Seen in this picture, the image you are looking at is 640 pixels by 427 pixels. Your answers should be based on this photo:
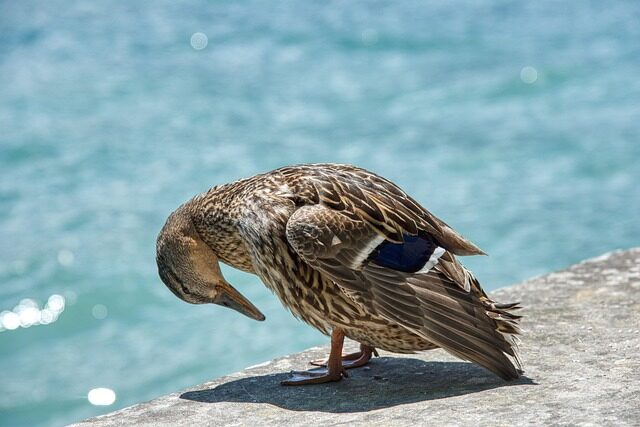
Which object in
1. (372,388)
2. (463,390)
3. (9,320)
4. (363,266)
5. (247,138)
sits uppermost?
(247,138)

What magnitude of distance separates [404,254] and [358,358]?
0.66 metres

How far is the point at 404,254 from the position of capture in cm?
423

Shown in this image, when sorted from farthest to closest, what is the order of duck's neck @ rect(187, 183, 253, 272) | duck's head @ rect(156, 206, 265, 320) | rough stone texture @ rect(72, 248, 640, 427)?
1. duck's head @ rect(156, 206, 265, 320)
2. duck's neck @ rect(187, 183, 253, 272)
3. rough stone texture @ rect(72, 248, 640, 427)

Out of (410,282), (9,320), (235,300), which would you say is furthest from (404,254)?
(9,320)

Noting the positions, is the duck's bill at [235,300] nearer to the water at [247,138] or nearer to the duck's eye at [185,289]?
the duck's eye at [185,289]

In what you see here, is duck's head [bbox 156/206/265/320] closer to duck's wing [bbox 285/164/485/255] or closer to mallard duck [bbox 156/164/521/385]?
mallard duck [bbox 156/164/521/385]

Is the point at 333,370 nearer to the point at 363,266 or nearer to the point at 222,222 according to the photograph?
the point at 363,266

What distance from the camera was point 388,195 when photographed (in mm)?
4414

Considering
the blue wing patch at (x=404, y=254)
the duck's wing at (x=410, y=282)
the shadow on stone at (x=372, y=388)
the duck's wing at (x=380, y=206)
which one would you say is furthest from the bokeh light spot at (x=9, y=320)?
the blue wing patch at (x=404, y=254)

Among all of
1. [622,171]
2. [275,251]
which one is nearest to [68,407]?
[275,251]

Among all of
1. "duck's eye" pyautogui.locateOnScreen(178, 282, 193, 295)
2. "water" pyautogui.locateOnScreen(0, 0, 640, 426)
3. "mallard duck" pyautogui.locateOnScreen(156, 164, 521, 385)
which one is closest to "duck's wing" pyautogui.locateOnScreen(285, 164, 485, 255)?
"mallard duck" pyautogui.locateOnScreen(156, 164, 521, 385)

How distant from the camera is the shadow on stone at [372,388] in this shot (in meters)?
4.19

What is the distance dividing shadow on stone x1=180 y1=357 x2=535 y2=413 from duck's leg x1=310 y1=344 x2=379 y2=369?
29 millimetres

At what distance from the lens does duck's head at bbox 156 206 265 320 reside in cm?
477
